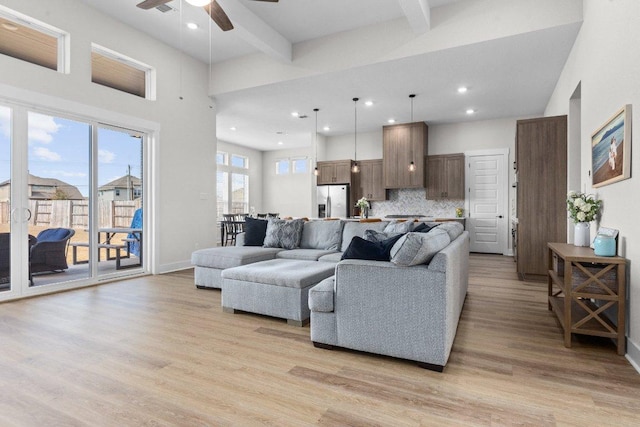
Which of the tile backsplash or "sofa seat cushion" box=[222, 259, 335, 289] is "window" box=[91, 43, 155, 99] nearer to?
"sofa seat cushion" box=[222, 259, 335, 289]

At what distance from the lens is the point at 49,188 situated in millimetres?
4211

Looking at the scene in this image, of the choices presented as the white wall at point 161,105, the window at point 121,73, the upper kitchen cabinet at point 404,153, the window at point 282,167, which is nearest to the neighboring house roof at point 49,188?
the white wall at point 161,105

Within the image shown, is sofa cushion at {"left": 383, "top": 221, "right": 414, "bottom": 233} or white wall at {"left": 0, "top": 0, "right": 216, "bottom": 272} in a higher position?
white wall at {"left": 0, "top": 0, "right": 216, "bottom": 272}

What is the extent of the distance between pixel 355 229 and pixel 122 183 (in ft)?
11.4

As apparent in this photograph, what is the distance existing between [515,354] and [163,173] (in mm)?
5142

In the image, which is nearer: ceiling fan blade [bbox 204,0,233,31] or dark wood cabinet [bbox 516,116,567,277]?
ceiling fan blade [bbox 204,0,233,31]

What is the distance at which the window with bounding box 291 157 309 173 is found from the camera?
35.9 feet

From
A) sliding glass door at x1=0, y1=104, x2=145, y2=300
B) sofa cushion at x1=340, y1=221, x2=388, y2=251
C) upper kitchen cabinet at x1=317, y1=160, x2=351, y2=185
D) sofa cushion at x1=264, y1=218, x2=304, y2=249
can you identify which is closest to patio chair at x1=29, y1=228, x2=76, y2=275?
sliding glass door at x1=0, y1=104, x2=145, y2=300

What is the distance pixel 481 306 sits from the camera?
3.59 meters

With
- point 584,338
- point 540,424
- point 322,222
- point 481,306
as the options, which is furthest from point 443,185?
point 540,424

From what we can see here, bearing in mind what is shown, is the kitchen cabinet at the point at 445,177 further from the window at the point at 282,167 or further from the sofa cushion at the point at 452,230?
the window at the point at 282,167

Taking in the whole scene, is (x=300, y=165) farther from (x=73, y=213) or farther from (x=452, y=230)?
(x=452, y=230)

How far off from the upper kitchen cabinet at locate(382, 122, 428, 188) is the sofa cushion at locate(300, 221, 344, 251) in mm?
3590

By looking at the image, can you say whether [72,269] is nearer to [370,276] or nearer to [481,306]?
[370,276]
